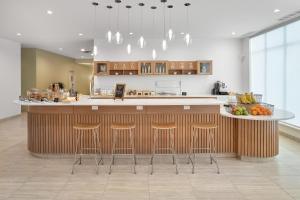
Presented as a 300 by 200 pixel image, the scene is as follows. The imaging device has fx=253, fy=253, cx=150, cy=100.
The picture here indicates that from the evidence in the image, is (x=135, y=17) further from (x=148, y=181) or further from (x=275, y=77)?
(x=275, y=77)

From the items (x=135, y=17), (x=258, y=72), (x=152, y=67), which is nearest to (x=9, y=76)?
(x=152, y=67)

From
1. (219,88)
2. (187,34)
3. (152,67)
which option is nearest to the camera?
(187,34)

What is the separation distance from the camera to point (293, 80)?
21.9 ft

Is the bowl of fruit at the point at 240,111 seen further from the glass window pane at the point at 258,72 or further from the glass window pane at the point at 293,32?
the glass window pane at the point at 258,72

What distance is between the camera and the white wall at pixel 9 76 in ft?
29.8

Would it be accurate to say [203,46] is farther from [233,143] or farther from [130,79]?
[233,143]

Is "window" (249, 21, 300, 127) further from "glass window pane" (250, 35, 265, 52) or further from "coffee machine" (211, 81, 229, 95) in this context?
"coffee machine" (211, 81, 229, 95)

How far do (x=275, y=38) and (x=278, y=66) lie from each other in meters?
0.85

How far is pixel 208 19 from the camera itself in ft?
20.5

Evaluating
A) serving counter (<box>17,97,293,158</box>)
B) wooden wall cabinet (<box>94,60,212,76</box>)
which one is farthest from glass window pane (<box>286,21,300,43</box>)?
serving counter (<box>17,97,293,158</box>)

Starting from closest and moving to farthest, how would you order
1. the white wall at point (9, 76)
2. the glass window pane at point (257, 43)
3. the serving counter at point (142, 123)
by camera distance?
1. the serving counter at point (142, 123)
2. the glass window pane at point (257, 43)
3. the white wall at point (9, 76)

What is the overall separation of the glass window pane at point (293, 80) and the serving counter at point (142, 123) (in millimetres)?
2308

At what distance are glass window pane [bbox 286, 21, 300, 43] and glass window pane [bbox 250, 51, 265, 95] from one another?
1405mm

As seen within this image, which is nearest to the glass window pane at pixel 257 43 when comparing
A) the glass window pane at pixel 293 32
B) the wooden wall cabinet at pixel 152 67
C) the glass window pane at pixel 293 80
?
the glass window pane at pixel 293 32
